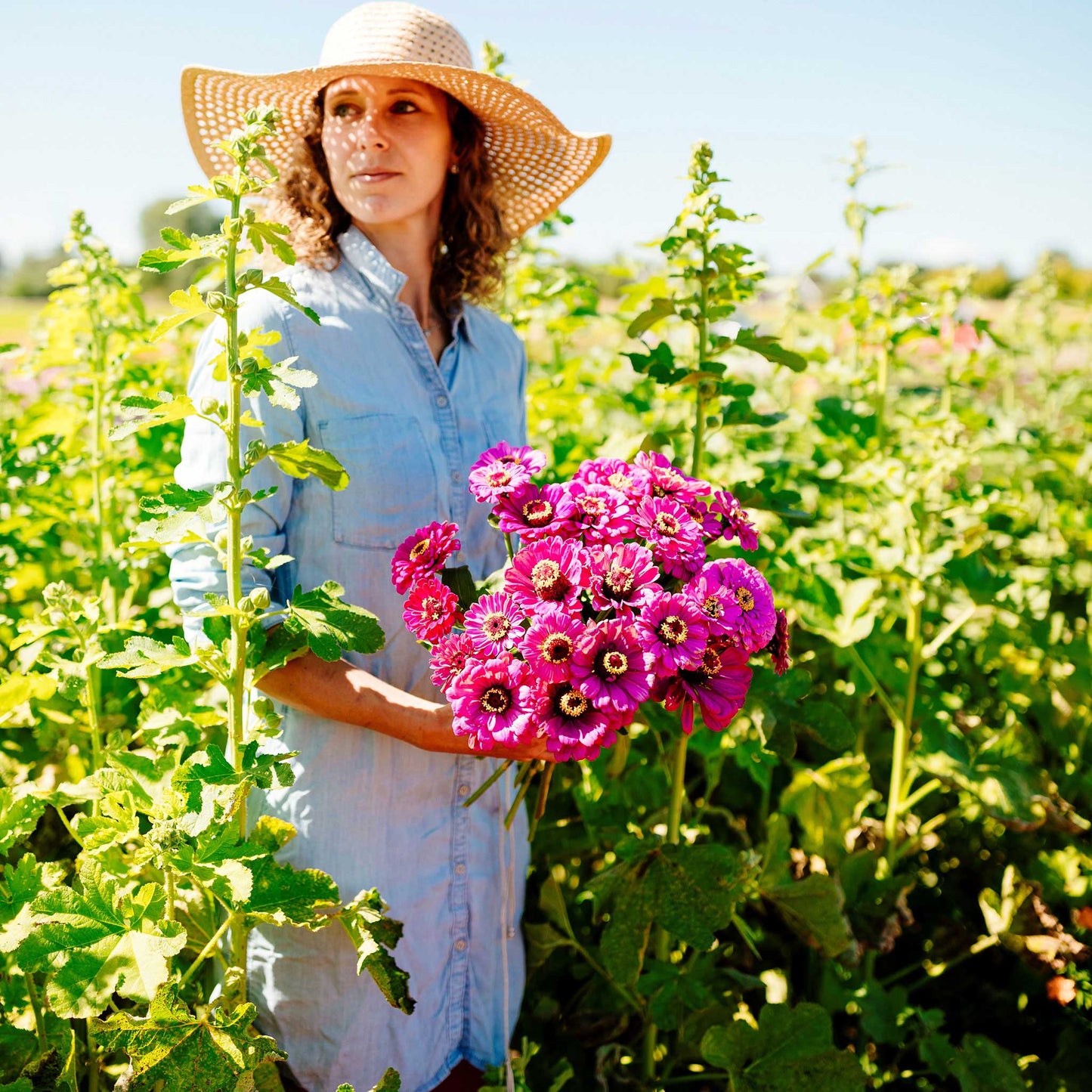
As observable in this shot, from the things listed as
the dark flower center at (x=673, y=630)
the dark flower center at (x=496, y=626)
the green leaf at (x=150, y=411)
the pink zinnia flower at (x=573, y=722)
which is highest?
the green leaf at (x=150, y=411)

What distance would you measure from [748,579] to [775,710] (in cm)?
56

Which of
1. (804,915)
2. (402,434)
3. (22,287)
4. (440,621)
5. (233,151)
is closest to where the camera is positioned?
(233,151)

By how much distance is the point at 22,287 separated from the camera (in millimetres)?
27500

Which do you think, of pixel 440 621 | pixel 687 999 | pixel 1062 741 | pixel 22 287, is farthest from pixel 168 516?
pixel 22 287

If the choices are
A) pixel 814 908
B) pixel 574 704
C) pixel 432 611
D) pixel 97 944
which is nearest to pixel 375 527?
pixel 432 611

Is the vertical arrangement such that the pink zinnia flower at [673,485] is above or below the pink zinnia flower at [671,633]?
above

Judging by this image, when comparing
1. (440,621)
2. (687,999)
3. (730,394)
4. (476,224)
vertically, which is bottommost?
(687,999)

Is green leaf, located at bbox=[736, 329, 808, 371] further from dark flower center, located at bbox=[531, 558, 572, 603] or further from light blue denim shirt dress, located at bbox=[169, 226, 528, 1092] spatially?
dark flower center, located at bbox=[531, 558, 572, 603]

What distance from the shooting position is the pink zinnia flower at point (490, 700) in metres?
1.19

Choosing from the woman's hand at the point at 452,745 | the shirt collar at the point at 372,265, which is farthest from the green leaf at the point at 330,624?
the shirt collar at the point at 372,265

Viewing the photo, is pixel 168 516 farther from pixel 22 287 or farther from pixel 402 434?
pixel 22 287

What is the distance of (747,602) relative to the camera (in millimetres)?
1293

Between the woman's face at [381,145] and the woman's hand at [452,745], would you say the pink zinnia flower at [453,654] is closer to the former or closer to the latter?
the woman's hand at [452,745]

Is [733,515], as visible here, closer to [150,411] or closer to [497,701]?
[497,701]
